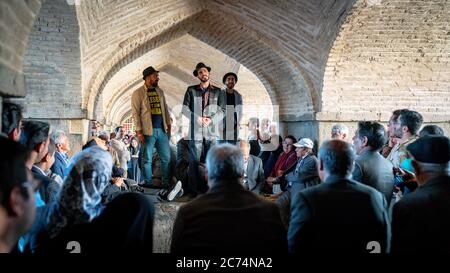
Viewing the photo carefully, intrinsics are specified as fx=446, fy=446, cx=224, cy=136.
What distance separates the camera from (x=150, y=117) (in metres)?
5.49

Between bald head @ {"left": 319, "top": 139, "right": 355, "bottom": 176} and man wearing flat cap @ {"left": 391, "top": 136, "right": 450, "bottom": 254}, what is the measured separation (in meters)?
0.34

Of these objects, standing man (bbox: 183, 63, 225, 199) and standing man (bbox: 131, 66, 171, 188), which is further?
standing man (bbox: 131, 66, 171, 188)

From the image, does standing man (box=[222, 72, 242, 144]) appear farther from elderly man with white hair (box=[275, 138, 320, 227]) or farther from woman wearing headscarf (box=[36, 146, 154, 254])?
woman wearing headscarf (box=[36, 146, 154, 254])

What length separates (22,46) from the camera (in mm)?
3156

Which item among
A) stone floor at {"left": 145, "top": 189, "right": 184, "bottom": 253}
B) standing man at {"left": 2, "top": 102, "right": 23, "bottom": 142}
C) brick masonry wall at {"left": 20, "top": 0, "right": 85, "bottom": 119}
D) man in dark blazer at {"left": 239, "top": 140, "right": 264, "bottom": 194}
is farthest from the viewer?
brick masonry wall at {"left": 20, "top": 0, "right": 85, "bottom": 119}

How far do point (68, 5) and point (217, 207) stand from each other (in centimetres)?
489

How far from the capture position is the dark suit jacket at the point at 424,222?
7.02ft

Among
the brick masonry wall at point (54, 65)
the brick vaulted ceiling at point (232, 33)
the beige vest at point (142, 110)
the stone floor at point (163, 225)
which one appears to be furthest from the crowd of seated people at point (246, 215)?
the brick vaulted ceiling at point (232, 33)

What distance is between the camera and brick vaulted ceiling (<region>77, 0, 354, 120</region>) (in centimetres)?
683

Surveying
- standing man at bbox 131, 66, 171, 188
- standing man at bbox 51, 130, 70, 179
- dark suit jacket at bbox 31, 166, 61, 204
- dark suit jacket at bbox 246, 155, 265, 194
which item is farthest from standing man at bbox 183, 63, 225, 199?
dark suit jacket at bbox 31, 166, 61, 204

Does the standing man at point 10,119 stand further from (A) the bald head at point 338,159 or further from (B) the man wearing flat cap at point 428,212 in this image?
(B) the man wearing flat cap at point 428,212

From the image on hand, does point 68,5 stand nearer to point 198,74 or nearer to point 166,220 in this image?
point 198,74

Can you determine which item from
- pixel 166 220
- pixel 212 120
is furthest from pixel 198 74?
pixel 166 220

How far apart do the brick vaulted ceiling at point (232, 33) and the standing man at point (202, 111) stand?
7.39 feet
